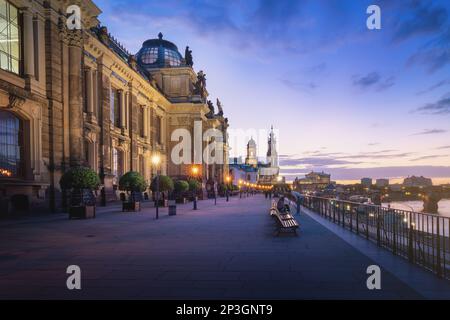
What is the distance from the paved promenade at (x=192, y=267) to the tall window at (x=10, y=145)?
1010cm

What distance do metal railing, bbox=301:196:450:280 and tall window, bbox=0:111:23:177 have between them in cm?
1882

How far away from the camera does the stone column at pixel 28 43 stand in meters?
23.0

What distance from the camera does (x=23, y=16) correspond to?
2300cm

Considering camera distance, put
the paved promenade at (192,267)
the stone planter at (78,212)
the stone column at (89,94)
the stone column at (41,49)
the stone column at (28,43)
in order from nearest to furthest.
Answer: the paved promenade at (192,267)
the stone planter at (78,212)
the stone column at (28,43)
the stone column at (41,49)
the stone column at (89,94)

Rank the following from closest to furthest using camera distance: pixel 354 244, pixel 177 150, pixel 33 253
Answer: pixel 33 253 → pixel 354 244 → pixel 177 150

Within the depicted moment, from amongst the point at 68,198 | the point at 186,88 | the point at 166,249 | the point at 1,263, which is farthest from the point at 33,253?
the point at 186,88

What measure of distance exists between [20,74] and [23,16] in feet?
11.5

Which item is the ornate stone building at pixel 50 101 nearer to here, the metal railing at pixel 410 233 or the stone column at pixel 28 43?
the stone column at pixel 28 43

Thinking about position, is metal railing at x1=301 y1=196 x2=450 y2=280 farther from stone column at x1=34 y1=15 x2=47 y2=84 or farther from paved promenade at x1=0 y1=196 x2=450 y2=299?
stone column at x1=34 y1=15 x2=47 y2=84

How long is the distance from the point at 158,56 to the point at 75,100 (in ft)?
153

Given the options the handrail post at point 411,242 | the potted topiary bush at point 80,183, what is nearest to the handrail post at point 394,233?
the handrail post at point 411,242

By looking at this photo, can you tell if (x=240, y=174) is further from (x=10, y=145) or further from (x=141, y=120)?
(x=10, y=145)

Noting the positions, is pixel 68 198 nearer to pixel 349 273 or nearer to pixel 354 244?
pixel 354 244

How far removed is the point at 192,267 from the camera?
26.1ft
